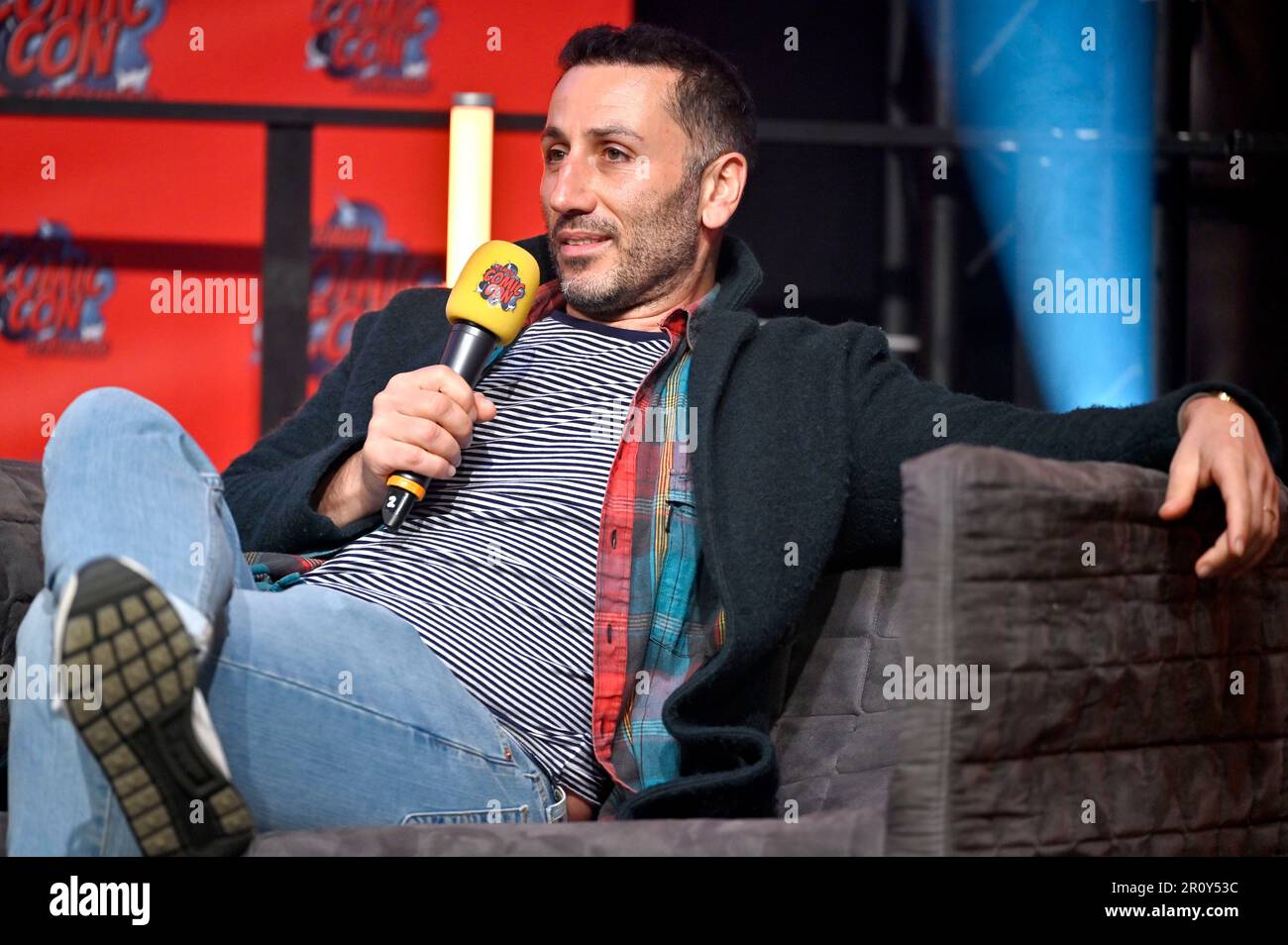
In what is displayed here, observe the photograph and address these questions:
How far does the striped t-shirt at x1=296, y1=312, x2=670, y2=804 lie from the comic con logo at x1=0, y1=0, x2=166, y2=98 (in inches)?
88.9

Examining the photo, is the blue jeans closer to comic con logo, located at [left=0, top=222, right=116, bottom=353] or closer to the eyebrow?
the eyebrow

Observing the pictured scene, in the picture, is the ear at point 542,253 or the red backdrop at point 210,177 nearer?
the ear at point 542,253

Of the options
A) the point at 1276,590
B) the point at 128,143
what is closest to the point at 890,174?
the point at 128,143

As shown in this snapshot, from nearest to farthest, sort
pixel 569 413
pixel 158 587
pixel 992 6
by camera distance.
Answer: pixel 158 587 → pixel 569 413 → pixel 992 6

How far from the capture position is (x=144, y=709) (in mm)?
978

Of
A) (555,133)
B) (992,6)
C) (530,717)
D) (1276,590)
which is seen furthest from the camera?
(992,6)

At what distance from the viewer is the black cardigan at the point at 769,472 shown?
1.37 metres

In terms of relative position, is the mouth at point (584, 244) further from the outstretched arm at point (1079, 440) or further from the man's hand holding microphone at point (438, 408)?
the outstretched arm at point (1079, 440)

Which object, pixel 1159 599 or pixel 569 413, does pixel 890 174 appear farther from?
pixel 1159 599

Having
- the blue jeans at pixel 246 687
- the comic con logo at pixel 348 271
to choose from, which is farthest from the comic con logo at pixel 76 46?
the blue jeans at pixel 246 687

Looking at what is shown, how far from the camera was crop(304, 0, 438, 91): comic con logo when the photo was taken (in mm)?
3535

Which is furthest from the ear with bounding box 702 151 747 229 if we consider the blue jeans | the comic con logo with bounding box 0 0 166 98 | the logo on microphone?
the comic con logo with bounding box 0 0 166 98

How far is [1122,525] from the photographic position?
1.15 m
